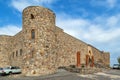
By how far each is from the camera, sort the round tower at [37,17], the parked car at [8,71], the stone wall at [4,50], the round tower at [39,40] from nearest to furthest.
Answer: the round tower at [39,40]
the round tower at [37,17]
the parked car at [8,71]
the stone wall at [4,50]

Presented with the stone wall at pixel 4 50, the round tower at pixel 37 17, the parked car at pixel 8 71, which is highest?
the round tower at pixel 37 17

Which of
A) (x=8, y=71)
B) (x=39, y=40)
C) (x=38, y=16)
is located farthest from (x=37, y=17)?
(x=8, y=71)

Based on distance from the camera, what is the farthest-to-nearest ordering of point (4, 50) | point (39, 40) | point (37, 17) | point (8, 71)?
point (4, 50) → point (8, 71) → point (37, 17) → point (39, 40)

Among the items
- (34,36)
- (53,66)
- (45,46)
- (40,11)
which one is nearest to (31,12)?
(40,11)

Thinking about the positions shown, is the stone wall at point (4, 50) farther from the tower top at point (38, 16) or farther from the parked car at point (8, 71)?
the tower top at point (38, 16)

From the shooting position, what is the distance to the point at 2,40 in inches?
1645

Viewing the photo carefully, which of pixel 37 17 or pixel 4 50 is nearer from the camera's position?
pixel 37 17

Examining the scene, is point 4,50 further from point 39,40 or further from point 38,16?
point 38,16

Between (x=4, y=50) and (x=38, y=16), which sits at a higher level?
(x=38, y=16)

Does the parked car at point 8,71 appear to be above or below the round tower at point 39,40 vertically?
below

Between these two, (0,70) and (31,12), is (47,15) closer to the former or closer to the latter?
(31,12)

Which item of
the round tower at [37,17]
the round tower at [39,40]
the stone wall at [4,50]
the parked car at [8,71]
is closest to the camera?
the round tower at [39,40]

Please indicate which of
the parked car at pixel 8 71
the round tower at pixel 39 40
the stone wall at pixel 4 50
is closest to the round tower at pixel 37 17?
the round tower at pixel 39 40

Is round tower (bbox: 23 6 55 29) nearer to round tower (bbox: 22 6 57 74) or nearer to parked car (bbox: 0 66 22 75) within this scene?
round tower (bbox: 22 6 57 74)
